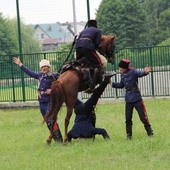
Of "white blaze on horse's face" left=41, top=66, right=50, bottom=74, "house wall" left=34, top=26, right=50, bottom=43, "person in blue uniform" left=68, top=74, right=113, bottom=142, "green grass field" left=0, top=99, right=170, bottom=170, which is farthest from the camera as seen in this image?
"house wall" left=34, top=26, right=50, bottom=43

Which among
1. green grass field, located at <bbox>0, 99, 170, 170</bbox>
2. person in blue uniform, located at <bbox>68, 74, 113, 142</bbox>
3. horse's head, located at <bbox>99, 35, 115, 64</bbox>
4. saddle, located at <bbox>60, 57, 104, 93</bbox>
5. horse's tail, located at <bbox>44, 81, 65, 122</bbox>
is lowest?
green grass field, located at <bbox>0, 99, 170, 170</bbox>

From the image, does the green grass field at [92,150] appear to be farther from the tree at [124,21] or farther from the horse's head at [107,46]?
the tree at [124,21]

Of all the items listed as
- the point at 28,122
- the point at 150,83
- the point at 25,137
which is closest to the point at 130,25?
the point at 150,83

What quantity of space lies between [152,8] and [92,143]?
60.0 feet

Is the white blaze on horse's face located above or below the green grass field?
above

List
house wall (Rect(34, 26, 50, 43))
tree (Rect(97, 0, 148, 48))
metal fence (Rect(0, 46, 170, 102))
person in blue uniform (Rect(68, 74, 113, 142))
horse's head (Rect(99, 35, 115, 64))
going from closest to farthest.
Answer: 1. person in blue uniform (Rect(68, 74, 113, 142))
2. horse's head (Rect(99, 35, 115, 64))
3. metal fence (Rect(0, 46, 170, 102))
4. tree (Rect(97, 0, 148, 48))
5. house wall (Rect(34, 26, 50, 43))

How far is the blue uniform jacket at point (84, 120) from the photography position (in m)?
12.5

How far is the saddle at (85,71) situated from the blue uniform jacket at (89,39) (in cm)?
35

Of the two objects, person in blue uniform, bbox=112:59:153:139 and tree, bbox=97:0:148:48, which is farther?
tree, bbox=97:0:148:48

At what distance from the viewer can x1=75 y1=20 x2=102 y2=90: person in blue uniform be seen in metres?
12.6

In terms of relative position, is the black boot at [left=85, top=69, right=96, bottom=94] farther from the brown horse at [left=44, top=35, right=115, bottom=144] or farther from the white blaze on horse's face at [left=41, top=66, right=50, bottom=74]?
the white blaze on horse's face at [left=41, top=66, right=50, bottom=74]

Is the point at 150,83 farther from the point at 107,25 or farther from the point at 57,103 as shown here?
the point at 57,103

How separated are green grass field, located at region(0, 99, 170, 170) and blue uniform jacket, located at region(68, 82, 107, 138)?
167 mm

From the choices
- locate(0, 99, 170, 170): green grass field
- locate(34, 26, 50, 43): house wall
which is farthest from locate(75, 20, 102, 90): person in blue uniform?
locate(34, 26, 50, 43): house wall
